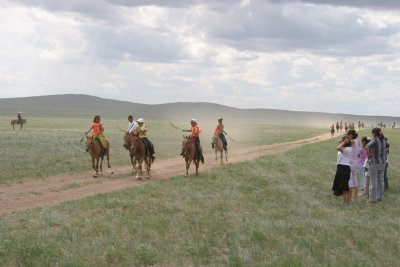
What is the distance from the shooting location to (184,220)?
14.5 metres

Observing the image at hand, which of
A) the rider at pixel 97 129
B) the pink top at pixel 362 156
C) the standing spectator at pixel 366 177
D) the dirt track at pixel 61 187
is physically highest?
the rider at pixel 97 129

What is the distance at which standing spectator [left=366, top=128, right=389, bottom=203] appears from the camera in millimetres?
18266

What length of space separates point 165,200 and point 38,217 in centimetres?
437

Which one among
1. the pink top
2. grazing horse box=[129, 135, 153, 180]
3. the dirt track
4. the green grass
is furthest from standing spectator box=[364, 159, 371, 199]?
grazing horse box=[129, 135, 153, 180]

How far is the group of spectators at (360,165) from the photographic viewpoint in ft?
56.8

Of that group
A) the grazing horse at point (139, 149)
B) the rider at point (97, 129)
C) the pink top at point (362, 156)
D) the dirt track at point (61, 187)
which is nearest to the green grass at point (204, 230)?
the dirt track at point (61, 187)

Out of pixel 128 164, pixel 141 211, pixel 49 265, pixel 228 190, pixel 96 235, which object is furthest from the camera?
pixel 128 164

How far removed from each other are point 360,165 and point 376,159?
1.79 meters

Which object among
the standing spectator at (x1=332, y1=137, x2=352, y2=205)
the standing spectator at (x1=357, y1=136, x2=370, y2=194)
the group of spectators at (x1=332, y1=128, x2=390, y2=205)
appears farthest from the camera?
the standing spectator at (x1=357, y1=136, x2=370, y2=194)

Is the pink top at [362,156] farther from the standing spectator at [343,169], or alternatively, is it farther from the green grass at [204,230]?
the standing spectator at [343,169]

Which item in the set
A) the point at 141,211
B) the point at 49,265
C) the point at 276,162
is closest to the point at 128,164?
the point at 276,162

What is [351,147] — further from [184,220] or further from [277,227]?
[184,220]

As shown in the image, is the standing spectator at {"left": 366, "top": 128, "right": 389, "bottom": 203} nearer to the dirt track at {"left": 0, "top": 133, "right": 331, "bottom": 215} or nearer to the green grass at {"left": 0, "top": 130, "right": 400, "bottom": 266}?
the green grass at {"left": 0, "top": 130, "right": 400, "bottom": 266}

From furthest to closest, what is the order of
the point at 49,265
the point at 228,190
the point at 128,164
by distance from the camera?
the point at 128,164
the point at 228,190
the point at 49,265
